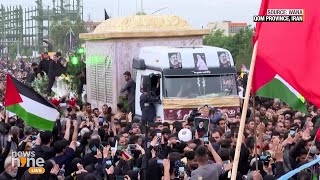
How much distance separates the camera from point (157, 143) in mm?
14859

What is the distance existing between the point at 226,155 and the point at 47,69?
58.1 ft

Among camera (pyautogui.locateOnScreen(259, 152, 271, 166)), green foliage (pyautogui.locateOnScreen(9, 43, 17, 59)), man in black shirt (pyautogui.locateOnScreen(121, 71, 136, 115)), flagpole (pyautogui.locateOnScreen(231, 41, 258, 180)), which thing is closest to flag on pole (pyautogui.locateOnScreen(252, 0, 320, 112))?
flagpole (pyautogui.locateOnScreen(231, 41, 258, 180))

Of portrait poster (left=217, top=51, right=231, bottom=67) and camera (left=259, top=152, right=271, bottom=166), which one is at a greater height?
portrait poster (left=217, top=51, right=231, bottom=67)

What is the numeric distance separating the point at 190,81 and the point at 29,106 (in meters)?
7.25

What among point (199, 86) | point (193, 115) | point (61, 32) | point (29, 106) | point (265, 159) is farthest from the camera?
point (61, 32)

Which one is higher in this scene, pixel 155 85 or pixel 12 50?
pixel 155 85

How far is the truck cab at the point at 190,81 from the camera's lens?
22.9 meters

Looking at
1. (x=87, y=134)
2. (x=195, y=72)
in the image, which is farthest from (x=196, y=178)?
(x=195, y=72)

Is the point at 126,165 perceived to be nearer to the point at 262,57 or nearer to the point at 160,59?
the point at 262,57

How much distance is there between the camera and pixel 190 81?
76.5 feet

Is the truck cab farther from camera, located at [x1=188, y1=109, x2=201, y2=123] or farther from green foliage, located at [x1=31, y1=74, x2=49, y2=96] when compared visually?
green foliage, located at [x1=31, y1=74, x2=49, y2=96]

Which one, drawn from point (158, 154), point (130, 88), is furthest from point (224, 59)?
point (158, 154)

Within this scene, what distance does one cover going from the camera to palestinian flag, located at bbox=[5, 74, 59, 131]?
53.4 feet

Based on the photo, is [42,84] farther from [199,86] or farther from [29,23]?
[29,23]
